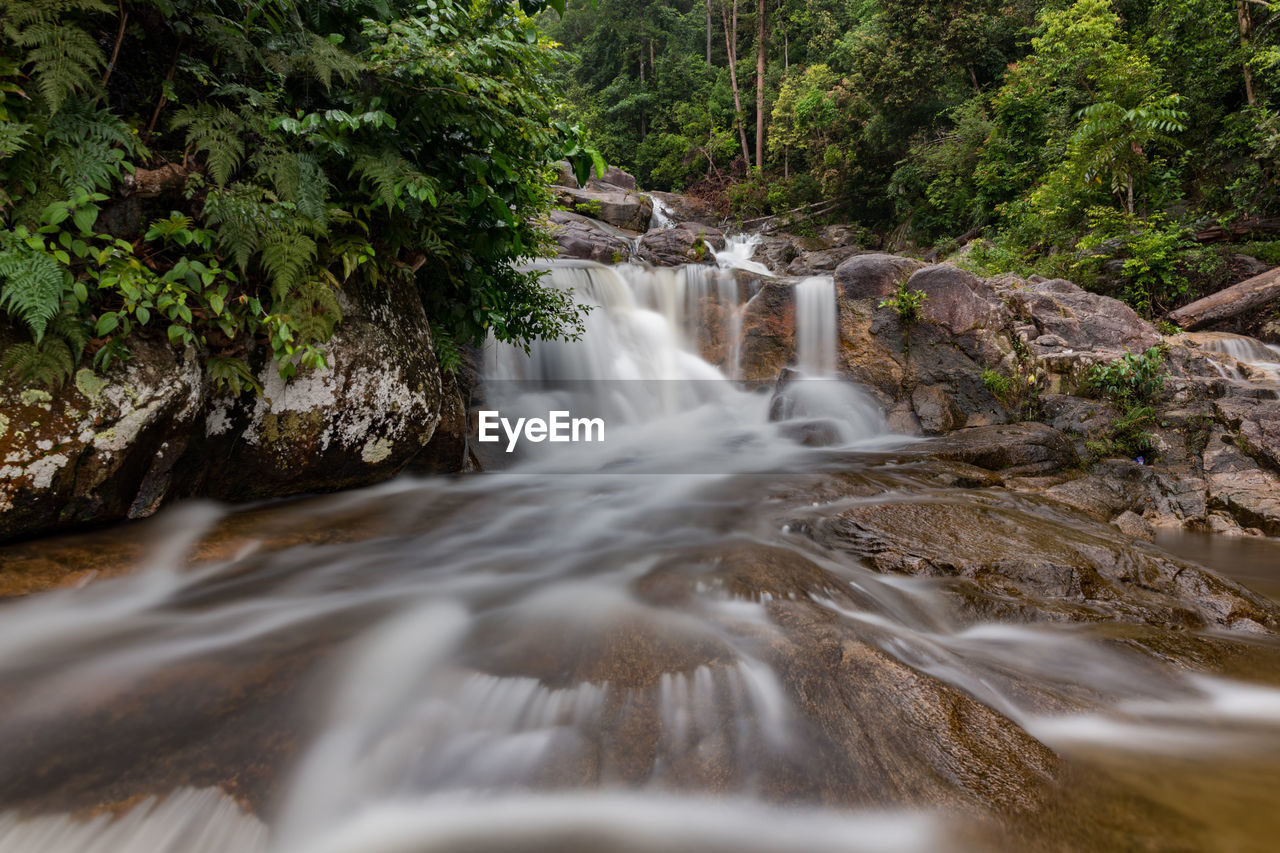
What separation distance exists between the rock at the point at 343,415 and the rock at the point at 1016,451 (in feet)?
17.8

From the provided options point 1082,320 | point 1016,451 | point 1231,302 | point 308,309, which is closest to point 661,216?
point 1082,320

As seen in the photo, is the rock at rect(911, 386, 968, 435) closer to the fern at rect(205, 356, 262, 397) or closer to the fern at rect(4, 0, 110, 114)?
the fern at rect(205, 356, 262, 397)

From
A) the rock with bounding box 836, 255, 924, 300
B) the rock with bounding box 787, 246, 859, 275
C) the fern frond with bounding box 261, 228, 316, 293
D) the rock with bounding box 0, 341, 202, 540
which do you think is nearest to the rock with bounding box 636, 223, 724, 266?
the rock with bounding box 787, 246, 859, 275

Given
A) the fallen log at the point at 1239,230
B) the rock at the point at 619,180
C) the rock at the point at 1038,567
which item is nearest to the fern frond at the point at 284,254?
the rock at the point at 1038,567

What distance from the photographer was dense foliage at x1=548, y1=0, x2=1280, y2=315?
33.0 feet

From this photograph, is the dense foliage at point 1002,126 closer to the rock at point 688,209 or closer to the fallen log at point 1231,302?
the fallen log at point 1231,302

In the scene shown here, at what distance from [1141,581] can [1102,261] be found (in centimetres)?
970

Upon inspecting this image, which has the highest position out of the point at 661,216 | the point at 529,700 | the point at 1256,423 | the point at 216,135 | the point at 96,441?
the point at 661,216

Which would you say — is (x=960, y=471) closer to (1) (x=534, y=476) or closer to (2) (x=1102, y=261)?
(1) (x=534, y=476)

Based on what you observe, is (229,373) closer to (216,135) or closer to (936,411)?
(216,135)

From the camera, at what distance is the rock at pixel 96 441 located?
251 cm

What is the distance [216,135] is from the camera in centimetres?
286

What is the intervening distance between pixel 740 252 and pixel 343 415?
16603 mm

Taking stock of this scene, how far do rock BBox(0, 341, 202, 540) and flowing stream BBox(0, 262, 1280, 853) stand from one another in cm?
24
